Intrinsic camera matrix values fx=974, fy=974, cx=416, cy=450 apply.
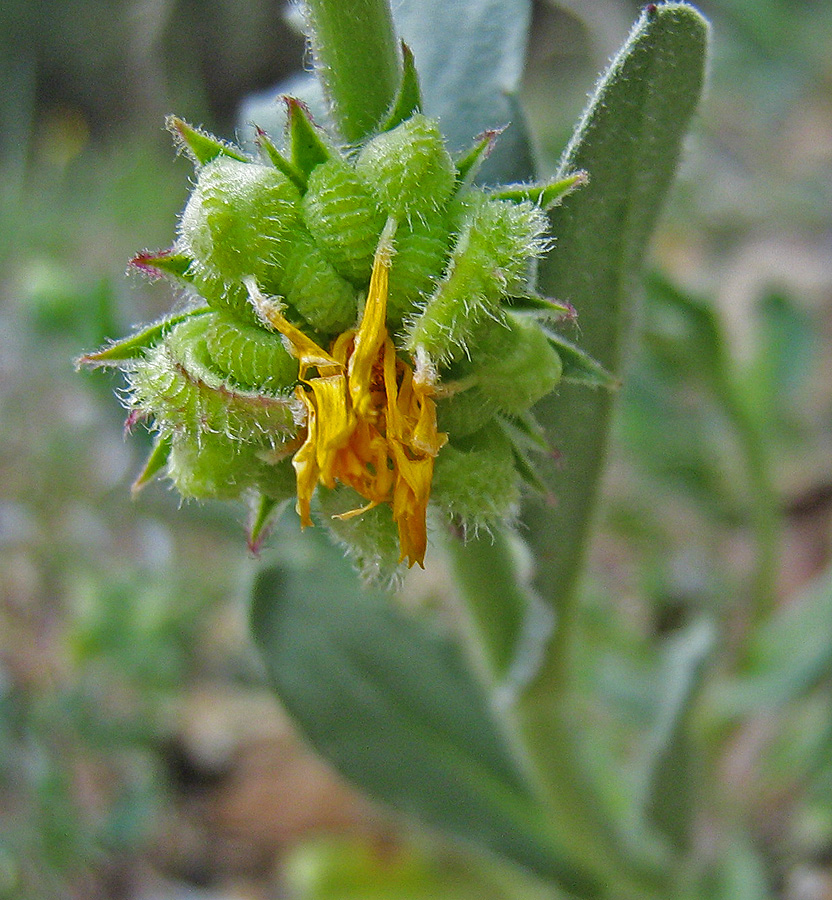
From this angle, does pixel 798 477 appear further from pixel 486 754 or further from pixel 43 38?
pixel 43 38

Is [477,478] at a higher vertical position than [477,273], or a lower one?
lower

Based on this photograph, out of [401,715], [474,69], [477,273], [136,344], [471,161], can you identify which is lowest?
[401,715]

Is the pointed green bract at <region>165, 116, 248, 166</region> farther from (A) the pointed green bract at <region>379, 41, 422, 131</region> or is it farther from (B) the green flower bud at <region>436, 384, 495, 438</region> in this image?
(B) the green flower bud at <region>436, 384, 495, 438</region>

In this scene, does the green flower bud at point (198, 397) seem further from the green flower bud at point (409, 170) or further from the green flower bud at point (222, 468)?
the green flower bud at point (409, 170)

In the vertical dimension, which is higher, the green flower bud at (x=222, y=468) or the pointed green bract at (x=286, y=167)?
the pointed green bract at (x=286, y=167)

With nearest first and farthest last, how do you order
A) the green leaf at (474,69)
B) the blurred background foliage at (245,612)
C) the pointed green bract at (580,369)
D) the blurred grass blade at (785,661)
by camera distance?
1. the pointed green bract at (580,369)
2. the green leaf at (474,69)
3. the blurred grass blade at (785,661)
4. the blurred background foliage at (245,612)

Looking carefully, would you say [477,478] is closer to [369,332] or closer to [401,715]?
[369,332]

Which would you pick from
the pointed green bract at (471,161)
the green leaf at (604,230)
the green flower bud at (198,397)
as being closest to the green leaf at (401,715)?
the green leaf at (604,230)

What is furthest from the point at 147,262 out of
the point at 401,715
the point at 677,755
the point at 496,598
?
the point at 677,755
